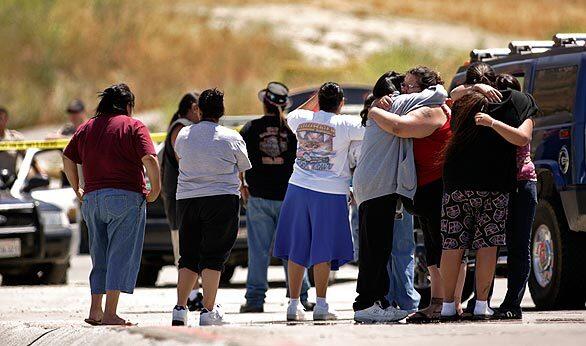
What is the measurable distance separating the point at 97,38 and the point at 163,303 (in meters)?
34.4

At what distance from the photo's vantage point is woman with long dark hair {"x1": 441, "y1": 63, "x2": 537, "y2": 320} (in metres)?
11.4

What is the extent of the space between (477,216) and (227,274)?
7.59 meters

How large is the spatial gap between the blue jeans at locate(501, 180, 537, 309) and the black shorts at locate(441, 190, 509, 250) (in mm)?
288

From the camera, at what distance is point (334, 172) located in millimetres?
12844

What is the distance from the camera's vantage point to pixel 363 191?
11.9 metres

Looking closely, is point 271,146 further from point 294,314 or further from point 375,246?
point 375,246

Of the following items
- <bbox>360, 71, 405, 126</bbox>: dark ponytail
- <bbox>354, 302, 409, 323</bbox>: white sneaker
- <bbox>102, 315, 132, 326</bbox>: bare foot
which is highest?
<bbox>360, 71, 405, 126</bbox>: dark ponytail

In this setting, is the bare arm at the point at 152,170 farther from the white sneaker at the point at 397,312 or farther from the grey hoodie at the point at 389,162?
the white sneaker at the point at 397,312

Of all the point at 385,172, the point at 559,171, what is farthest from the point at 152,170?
the point at 559,171

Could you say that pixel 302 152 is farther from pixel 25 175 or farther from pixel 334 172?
pixel 25 175

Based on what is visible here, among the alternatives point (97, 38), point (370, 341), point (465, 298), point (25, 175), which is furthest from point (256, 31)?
point (370, 341)

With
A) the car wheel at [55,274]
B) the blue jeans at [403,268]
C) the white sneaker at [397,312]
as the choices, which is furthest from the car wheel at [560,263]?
the car wheel at [55,274]

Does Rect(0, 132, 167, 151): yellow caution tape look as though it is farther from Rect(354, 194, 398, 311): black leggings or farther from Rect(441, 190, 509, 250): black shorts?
Rect(441, 190, 509, 250): black shorts

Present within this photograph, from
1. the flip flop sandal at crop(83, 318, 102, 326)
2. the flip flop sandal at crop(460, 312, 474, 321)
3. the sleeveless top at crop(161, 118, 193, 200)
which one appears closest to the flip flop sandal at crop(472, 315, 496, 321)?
the flip flop sandal at crop(460, 312, 474, 321)
